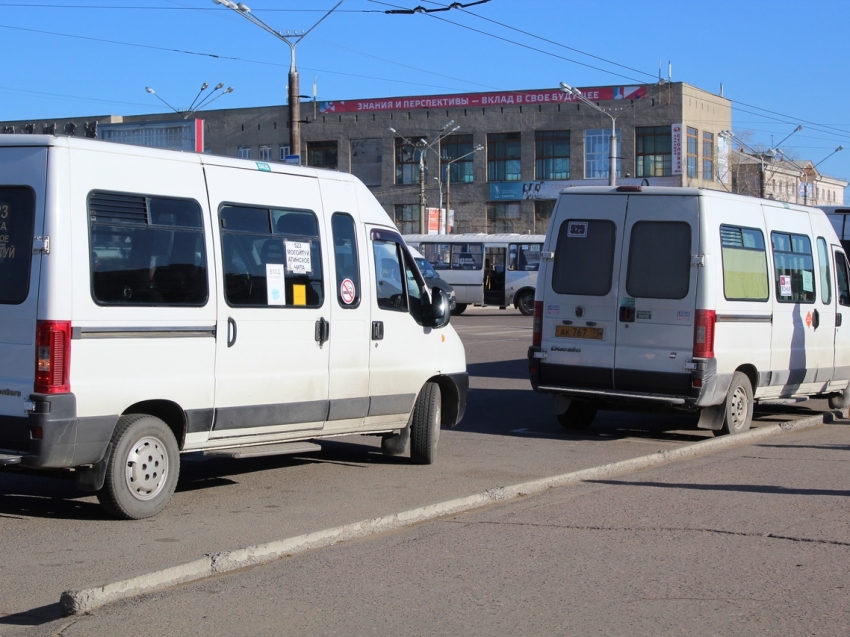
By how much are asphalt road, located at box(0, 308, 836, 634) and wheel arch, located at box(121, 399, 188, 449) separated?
55 cm

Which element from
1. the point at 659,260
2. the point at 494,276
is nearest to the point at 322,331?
the point at 659,260

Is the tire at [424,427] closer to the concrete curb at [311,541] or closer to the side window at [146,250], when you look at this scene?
the concrete curb at [311,541]

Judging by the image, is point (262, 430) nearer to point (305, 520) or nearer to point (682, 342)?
point (305, 520)

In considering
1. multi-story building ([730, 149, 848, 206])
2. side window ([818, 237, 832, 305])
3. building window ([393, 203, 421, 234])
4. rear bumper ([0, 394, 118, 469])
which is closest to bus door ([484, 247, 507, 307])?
multi-story building ([730, 149, 848, 206])

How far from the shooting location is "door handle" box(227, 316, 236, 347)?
26.6 ft

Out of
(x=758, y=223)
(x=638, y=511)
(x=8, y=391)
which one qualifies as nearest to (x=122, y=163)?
(x=8, y=391)

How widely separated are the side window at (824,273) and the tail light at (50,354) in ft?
31.6

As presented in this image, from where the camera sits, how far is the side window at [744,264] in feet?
38.0

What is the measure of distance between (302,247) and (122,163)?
68.5 inches

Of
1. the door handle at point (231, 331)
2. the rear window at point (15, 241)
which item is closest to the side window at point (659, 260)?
the door handle at point (231, 331)

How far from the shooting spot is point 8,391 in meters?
7.05

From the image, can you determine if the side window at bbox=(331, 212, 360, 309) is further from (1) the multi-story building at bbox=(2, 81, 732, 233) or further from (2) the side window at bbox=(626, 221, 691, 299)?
(1) the multi-story building at bbox=(2, 81, 732, 233)

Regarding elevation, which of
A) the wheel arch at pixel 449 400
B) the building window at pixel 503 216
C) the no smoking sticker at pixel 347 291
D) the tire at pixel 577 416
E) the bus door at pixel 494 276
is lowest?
the tire at pixel 577 416

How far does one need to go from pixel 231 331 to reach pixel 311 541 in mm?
1996
